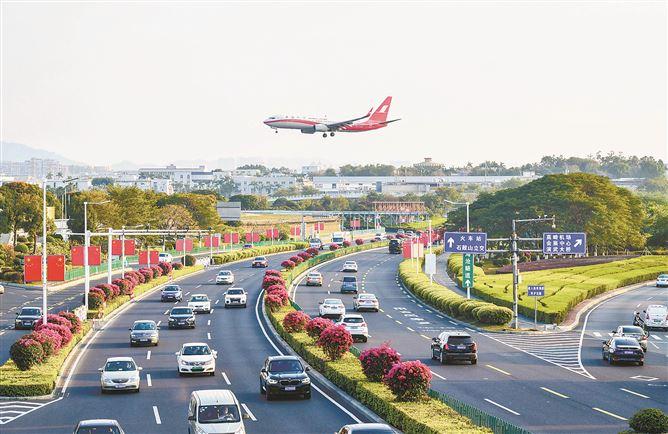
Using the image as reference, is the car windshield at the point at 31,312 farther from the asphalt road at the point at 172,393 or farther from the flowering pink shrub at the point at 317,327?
the flowering pink shrub at the point at 317,327

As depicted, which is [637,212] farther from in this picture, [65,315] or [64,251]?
[65,315]

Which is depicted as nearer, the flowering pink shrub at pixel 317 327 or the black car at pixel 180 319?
the flowering pink shrub at pixel 317 327

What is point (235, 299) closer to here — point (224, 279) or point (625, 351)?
point (224, 279)

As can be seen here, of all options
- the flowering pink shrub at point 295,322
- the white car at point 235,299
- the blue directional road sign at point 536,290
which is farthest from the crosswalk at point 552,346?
the white car at point 235,299

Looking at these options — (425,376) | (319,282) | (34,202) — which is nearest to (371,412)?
(425,376)

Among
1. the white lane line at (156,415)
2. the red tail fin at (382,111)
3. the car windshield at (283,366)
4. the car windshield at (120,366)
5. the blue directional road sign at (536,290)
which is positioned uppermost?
the red tail fin at (382,111)

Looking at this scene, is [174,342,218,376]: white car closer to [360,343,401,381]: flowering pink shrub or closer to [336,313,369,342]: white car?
[360,343,401,381]: flowering pink shrub

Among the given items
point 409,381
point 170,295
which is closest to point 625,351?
point 409,381
